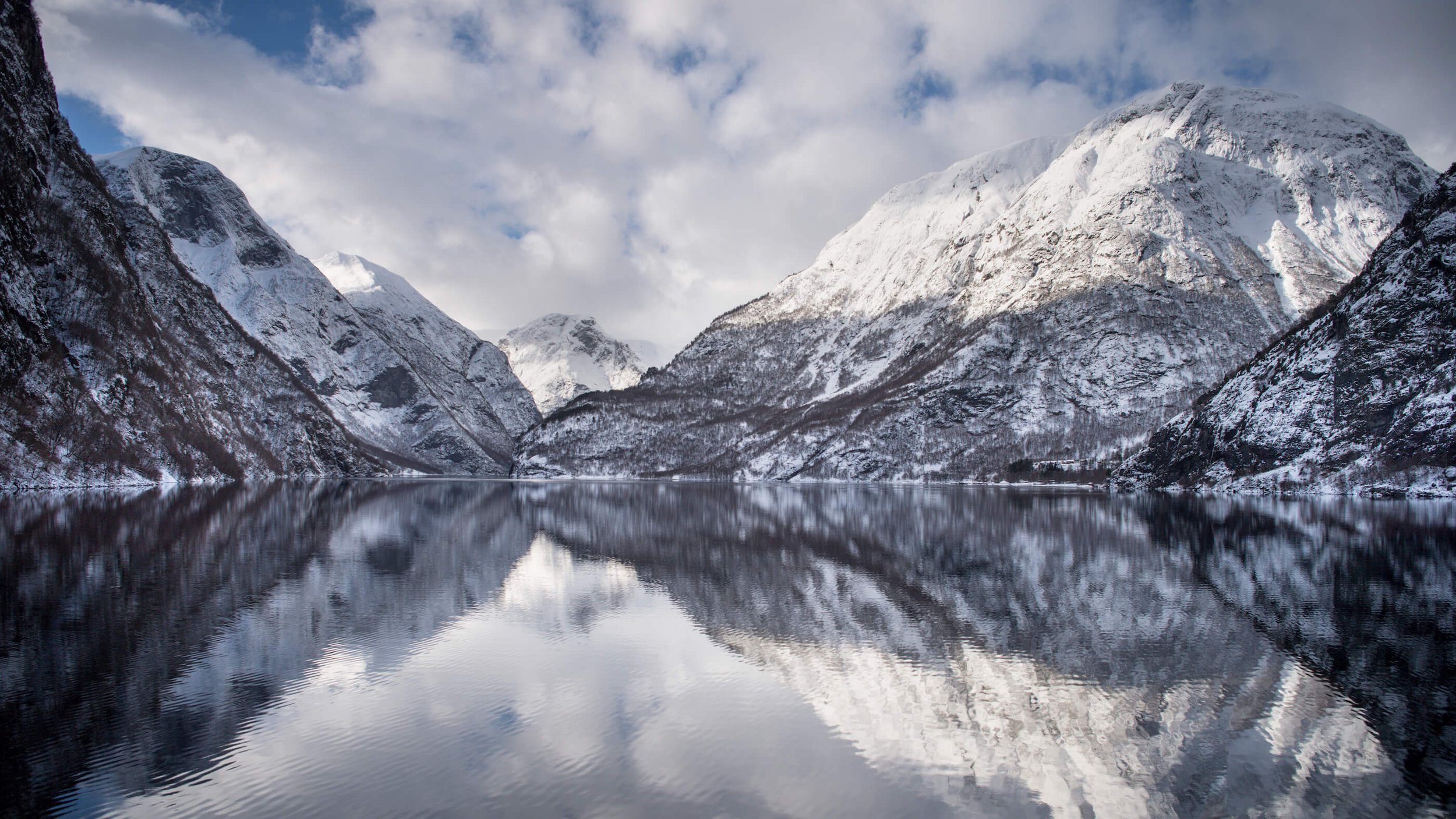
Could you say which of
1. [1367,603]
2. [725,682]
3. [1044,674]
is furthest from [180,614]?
[1367,603]

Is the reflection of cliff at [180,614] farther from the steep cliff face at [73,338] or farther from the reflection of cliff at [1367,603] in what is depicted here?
the steep cliff face at [73,338]

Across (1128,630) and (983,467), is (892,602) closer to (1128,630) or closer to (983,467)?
(1128,630)

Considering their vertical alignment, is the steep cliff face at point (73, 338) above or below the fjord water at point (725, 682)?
above

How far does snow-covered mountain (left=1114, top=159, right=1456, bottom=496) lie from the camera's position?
92.5 m

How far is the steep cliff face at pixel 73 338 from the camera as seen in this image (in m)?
90.4

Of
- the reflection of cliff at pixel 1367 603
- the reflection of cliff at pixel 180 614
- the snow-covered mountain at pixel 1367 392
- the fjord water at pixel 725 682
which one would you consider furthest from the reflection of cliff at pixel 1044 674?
the snow-covered mountain at pixel 1367 392

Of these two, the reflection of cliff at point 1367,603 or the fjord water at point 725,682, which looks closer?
the fjord water at point 725,682

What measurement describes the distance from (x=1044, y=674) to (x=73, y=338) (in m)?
129

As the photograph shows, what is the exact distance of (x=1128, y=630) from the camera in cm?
2511

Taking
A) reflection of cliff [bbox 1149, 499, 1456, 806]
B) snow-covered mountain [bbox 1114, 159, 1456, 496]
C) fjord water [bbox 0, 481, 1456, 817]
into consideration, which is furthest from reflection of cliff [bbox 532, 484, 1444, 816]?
snow-covered mountain [bbox 1114, 159, 1456, 496]

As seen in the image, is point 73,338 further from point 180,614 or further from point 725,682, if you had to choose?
point 725,682

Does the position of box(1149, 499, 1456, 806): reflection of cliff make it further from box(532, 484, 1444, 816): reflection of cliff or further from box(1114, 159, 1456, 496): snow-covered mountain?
box(1114, 159, 1456, 496): snow-covered mountain

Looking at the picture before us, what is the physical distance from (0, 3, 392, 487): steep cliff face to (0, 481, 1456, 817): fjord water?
205 feet

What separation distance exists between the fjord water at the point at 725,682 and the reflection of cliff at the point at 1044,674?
102 mm
